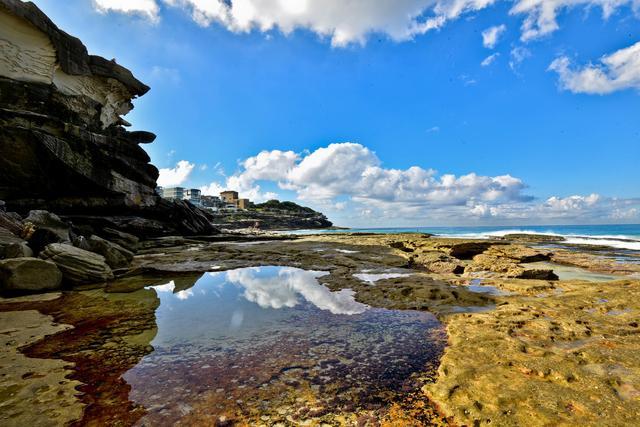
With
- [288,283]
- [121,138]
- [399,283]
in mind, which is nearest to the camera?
[399,283]

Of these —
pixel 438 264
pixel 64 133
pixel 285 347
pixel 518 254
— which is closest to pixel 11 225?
pixel 64 133

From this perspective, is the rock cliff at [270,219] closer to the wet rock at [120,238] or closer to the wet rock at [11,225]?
the wet rock at [120,238]

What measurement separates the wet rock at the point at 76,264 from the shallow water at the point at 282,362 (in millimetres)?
3868

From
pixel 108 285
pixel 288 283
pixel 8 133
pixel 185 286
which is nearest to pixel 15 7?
pixel 8 133

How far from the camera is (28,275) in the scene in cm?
808

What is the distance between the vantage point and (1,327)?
5.46 meters

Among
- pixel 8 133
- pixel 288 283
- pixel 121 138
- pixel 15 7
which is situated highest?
pixel 15 7

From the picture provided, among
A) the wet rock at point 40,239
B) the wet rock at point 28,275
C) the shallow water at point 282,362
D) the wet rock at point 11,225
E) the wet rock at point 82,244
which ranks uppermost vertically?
the wet rock at point 11,225

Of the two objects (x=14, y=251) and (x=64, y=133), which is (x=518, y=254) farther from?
(x=64, y=133)

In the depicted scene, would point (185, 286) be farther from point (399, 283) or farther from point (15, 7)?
point (15, 7)

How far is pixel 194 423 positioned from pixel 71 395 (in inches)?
64.5

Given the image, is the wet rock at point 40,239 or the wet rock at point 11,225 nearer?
the wet rock at point 40,239

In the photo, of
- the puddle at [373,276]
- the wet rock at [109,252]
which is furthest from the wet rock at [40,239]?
the puddle at [373,276]

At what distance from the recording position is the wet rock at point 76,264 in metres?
9.18
